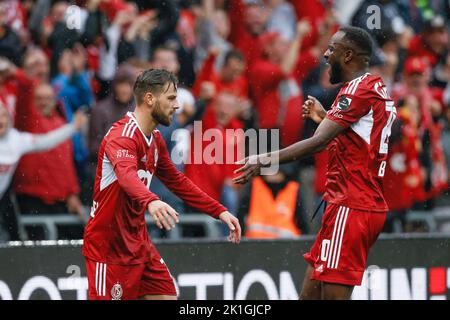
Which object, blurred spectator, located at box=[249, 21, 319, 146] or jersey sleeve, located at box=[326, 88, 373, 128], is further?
blurred spectator, located at box=[249, 21, 319, 146]

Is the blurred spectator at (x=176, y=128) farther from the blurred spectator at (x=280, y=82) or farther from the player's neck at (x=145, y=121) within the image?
the player's neck at (x=145, y=121)

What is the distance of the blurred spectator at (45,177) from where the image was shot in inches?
317

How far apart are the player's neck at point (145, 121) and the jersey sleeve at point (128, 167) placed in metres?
0.17

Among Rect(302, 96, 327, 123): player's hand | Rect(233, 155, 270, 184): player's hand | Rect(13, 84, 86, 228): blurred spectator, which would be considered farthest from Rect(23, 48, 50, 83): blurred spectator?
Rect(233, 155, 270, 184): player's hand

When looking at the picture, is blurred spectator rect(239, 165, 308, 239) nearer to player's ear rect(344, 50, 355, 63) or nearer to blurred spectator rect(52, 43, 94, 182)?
blurred spectator rect(52, 43, 94, 182)

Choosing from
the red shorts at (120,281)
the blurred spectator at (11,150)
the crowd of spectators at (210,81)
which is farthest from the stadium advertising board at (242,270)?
the red shorts at (120,281)

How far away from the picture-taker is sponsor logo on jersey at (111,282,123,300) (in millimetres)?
5922

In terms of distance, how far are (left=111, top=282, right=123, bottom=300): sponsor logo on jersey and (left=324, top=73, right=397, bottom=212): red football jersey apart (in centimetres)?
138

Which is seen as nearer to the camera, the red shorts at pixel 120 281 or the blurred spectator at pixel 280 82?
the red shorts at pixel 120 281

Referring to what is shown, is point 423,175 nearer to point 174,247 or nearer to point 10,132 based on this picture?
point 174,247

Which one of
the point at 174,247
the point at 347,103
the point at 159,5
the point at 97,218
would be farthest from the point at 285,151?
the point at 159,5

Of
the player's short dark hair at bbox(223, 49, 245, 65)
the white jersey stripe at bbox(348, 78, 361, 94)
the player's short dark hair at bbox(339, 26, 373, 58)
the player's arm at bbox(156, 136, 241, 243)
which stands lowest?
the player's arm at bbox(156, 136, 241, 243)

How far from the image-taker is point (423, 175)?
942cm
